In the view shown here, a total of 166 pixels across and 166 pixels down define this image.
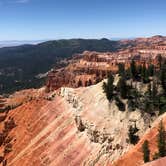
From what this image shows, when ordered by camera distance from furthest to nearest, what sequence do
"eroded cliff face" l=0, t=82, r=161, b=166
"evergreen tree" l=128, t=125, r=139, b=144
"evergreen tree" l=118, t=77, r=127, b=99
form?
"evergreen tree" l=118, t=77, r=127, b=99, "eroded cliff face" l=0, t=82, r=161, b=166, "evergreen tree" l=128, t=125, r=139, b=144

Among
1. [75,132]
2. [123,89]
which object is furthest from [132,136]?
→ [75,132]

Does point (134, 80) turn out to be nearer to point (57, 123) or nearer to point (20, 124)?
point (57, 123)

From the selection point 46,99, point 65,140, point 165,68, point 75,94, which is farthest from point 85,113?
point 46,99

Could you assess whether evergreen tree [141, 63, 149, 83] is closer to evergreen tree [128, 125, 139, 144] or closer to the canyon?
the canyon

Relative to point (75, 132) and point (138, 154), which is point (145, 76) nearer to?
point (75, 132)

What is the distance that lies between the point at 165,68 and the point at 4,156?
47.7 metres

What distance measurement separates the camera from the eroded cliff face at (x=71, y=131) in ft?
207

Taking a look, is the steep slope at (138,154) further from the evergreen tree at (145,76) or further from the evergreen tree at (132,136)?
the evergreen tree at (145,76)

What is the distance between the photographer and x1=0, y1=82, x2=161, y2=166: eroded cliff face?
63.2 meters

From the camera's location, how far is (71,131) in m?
76.2

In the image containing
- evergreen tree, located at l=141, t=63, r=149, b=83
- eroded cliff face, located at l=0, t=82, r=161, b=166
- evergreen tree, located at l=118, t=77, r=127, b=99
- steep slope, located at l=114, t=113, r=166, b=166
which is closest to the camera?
steep slope, located at l=114, t=113, r=166, b=166

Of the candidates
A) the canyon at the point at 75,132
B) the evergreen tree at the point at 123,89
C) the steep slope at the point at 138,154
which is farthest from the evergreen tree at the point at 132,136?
the evergreen tree at the point at 123,89

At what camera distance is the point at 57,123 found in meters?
84.0

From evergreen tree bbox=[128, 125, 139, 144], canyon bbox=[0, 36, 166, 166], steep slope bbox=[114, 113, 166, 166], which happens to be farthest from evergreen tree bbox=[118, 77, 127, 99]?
steep slope bbox=[114, 113, 166, 166]
